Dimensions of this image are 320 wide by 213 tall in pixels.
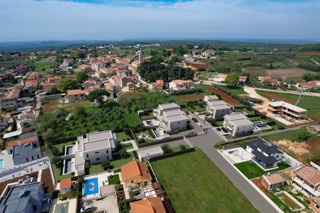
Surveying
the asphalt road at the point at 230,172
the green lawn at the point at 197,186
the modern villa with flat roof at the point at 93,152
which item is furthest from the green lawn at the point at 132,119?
the green lawn at the point at 197,186

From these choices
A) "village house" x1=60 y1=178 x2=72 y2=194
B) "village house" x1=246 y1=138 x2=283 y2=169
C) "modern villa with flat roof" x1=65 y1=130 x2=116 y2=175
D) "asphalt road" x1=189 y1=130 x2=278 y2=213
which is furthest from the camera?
"village house" x1=246 y1=138 x2=283 y2=169

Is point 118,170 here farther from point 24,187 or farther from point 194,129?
point 194,129

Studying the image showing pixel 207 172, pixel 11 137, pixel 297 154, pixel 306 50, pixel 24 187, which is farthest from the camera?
pixel 306 50

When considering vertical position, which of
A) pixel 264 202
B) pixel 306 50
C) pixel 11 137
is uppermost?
pixel 306 50

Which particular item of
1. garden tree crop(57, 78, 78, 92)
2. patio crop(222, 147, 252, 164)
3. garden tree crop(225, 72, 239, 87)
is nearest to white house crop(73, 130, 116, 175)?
patio crop(222, 147, 252, 164)

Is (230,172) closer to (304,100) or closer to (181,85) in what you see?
(181,85)

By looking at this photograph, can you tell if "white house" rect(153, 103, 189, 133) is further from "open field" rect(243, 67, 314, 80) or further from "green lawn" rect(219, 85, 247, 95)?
"open field" rect(243, 67, 314, 80)

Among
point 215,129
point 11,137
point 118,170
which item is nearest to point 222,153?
point 215,129

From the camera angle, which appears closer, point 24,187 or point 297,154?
point 24,187
